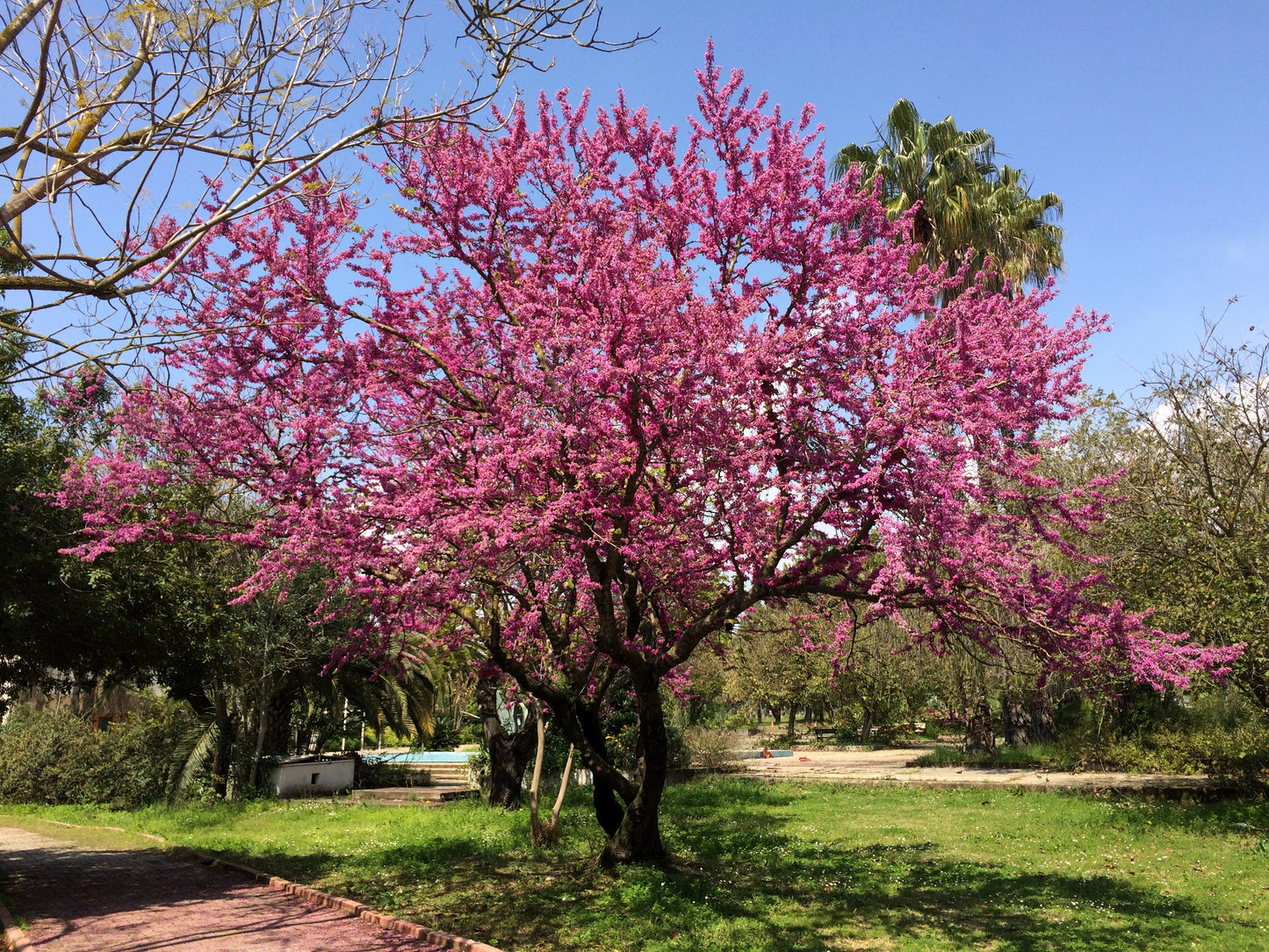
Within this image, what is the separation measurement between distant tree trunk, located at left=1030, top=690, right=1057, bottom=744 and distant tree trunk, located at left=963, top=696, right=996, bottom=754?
1.20 m

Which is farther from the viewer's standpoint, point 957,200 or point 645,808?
point 957,200

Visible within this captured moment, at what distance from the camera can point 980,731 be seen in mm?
26781

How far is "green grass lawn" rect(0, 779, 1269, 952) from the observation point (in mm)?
7594

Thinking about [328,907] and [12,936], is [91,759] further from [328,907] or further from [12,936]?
[328,907]

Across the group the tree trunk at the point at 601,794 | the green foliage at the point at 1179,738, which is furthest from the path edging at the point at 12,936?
the green foliage at the point at 1179,738

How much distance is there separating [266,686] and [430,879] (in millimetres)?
11719

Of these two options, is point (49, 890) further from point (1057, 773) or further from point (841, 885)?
point (1057, 773)

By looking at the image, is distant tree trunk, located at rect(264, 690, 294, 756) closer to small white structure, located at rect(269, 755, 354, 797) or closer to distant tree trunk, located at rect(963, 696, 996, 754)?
small white structure, located at rect(269, 755, 354, 797)

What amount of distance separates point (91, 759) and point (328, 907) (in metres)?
17.5

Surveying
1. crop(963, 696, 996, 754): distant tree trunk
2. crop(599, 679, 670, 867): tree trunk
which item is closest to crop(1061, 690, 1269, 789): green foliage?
crop(963, 696, 996, 754): distant tree trunk

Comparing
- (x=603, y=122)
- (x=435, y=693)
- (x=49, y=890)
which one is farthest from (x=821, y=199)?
(x=435, y=693)

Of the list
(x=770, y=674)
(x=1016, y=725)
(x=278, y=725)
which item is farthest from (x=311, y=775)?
(x=1016, y=725)

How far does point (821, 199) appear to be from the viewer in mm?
8516

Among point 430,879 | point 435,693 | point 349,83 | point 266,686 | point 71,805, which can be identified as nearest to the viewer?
point 349,83
